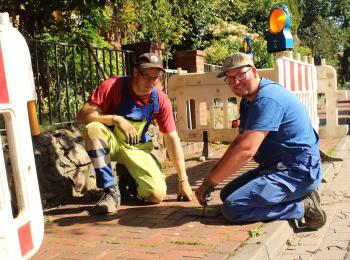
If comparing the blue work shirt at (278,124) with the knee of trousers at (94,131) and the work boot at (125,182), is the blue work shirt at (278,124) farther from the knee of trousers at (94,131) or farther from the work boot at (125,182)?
the work boot at (125,182)

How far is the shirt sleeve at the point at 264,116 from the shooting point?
3.83 m

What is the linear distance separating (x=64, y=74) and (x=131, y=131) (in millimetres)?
2470

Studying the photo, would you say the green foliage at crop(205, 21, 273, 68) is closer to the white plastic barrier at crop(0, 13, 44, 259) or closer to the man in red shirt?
the man in red shirt

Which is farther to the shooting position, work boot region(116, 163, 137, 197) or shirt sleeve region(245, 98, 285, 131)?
work boot region(116, 163, 137, 197)

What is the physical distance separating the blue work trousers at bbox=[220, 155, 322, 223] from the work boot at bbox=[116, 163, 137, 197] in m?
1.32

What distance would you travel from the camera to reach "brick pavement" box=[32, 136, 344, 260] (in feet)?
11.4

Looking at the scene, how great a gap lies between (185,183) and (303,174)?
120cm

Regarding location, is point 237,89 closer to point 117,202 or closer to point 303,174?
point 303,174

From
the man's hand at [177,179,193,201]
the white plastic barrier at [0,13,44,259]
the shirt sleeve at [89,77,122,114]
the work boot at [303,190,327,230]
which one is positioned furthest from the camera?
the man's hand at [177,179,193,201]

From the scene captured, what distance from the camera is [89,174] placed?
5.69 metres

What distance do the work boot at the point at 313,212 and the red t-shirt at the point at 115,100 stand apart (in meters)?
1.43

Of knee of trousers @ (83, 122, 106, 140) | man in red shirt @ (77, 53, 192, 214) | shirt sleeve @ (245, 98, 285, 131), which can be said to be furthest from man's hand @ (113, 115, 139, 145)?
shirt sleeve @ (245, 98, 285, 131)

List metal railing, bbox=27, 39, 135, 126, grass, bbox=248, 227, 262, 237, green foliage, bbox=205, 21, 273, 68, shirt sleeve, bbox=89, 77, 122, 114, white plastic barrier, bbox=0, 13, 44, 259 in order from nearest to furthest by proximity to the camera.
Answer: white plastic barrier, bbox=0, 13, 44, 259 → grass, bbox=248, 227, 262, 237 → shirt sleeve, bbox=89, 77, 122, 114 → metal railing, bbox=27, 39, 135, 126 → green foliage, bbox=205, 21, 273, 68

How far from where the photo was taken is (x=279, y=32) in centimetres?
592
